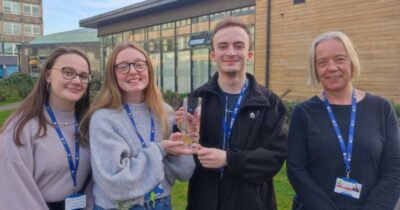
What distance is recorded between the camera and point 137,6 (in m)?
20.0

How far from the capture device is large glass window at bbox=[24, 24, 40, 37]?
6581 cm

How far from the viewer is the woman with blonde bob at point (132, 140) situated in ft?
7.57

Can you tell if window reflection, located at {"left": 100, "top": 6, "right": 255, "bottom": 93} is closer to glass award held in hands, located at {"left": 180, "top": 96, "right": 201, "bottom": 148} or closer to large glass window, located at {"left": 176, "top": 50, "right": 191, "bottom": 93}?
large glass window, located at {"left": 176, "top": 50, "right": 191, "bottom": 93}

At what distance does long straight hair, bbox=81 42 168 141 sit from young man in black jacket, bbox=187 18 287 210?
A: 1.11 feet

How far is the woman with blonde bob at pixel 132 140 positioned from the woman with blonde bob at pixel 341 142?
81 cm

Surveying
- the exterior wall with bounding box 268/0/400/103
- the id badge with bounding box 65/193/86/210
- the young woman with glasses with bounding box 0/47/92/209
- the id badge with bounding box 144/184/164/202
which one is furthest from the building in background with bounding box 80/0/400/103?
the id badge with bounding box 144/184/164/202

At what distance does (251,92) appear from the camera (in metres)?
2.75

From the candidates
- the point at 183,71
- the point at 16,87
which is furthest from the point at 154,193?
the point at 16,87

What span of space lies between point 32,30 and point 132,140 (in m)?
71.9

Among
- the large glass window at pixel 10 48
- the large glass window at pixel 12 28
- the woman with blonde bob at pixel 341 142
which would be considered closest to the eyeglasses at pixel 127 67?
the woman with blonde bob at pixel 341 142

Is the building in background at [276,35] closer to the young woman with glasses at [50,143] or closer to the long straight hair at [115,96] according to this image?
the young woman with glasses at [50,143]

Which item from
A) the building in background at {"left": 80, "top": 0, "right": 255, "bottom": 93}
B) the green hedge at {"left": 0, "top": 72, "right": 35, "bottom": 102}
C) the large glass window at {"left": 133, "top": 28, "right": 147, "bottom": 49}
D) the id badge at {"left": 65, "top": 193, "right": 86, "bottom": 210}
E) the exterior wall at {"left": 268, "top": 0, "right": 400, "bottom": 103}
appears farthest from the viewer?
the green hedge at {"left": 0, "top": 72, "right": 35, "bottom": 102}

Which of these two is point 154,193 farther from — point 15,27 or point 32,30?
point 32,30

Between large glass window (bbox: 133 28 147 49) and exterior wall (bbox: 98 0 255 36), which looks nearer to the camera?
exterior wall (bbox: 98 0 255 36)
